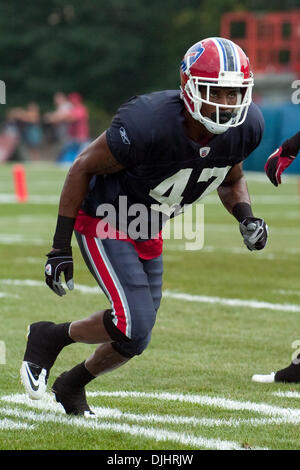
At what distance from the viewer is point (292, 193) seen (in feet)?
72.8

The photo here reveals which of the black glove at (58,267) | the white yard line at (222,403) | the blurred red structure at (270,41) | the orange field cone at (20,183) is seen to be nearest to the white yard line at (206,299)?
the white yard line at (222,403)

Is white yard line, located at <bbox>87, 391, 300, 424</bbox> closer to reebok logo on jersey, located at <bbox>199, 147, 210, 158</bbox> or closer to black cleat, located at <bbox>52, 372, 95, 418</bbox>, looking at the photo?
black cleat, located at <bbox>52, 372, 95, 418</bbox>

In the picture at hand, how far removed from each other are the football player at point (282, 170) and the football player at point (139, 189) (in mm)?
639

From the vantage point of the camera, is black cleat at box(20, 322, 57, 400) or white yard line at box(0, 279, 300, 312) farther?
white yard line at box(0, 279, 300, 312)

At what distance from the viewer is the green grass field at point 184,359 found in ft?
13.6

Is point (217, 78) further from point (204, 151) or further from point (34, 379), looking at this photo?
point (34, 379)

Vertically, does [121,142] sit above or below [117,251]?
above

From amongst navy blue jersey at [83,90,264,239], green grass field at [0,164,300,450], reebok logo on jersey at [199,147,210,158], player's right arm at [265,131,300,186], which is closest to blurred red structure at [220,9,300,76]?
green grass field at [0,164,300,450]

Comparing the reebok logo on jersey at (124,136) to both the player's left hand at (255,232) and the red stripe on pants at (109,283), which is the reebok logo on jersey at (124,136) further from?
the player's left hand at (255,232)

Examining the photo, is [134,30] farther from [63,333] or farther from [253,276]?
[63,333]

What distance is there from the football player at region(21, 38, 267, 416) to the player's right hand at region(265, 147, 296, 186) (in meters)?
0.62

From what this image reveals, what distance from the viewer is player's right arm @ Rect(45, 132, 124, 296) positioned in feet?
14.0
